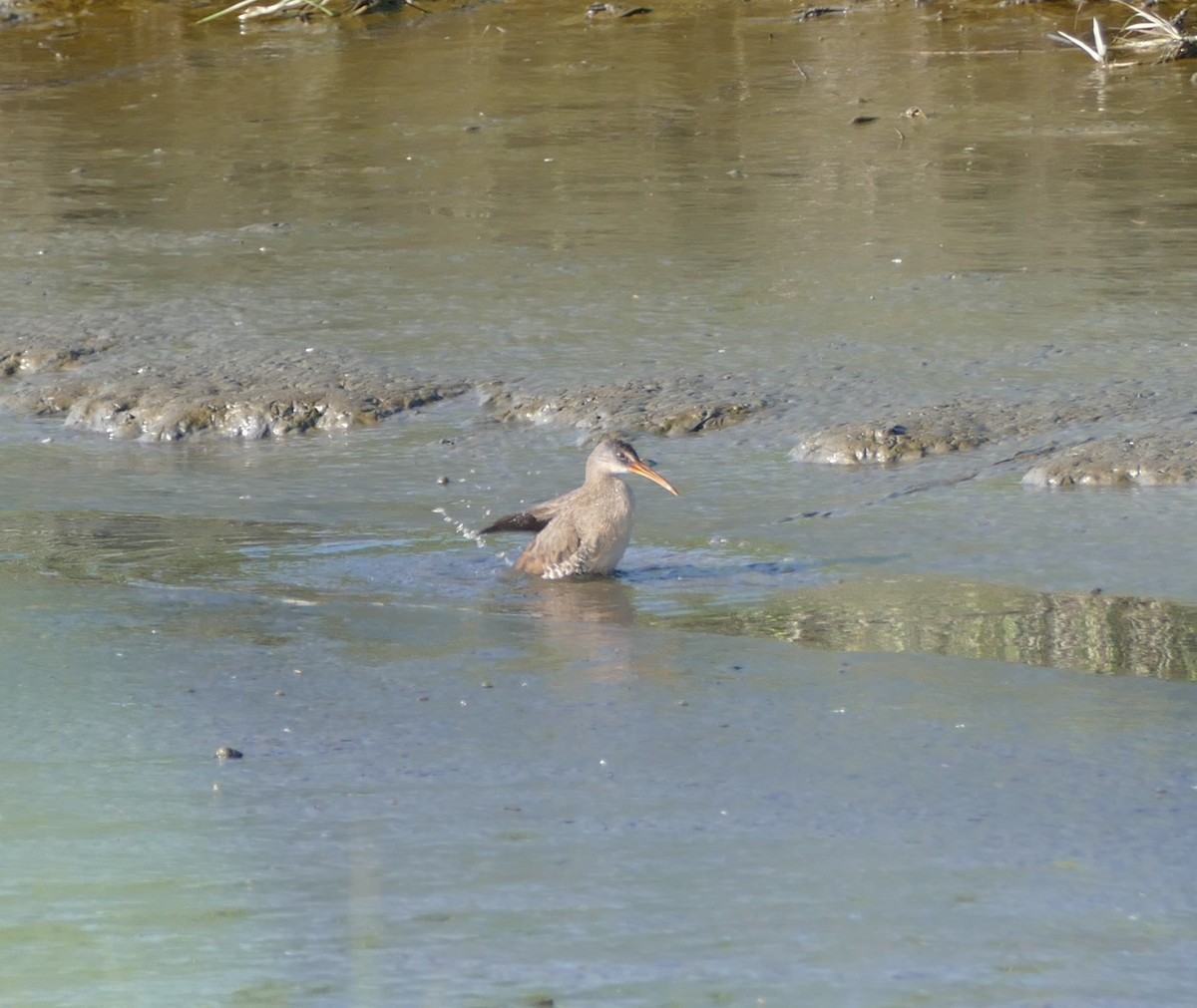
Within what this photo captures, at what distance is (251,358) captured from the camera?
866 cm

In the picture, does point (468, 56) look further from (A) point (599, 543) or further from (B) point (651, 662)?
(B) point (651, 662)

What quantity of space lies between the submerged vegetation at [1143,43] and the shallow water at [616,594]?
3.41 ft

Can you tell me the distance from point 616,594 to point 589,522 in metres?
0.23

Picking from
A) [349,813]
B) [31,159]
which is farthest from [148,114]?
[349,813]

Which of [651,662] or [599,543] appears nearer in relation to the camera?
[651,662]

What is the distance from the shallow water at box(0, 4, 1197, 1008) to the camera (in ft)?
12.0

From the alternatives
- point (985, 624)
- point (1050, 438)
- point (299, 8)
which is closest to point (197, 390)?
point (1050, 438)

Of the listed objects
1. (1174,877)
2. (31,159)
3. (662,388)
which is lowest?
(1174,877)

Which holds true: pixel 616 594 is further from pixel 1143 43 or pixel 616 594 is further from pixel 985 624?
pixel 1143 43

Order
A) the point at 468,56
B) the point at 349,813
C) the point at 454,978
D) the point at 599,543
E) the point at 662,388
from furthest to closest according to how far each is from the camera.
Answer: the point at 468,56, the point at 662,388, the point at 599,543, the point at 349,813, the point at 454,978

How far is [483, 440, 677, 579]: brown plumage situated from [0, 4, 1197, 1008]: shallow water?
0.10 m

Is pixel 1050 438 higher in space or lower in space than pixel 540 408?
lower

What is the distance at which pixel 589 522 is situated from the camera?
6.27 m

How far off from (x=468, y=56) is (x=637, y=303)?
7234mm
